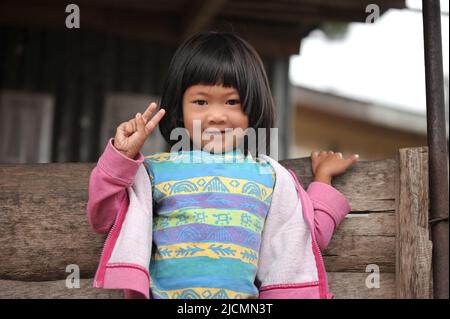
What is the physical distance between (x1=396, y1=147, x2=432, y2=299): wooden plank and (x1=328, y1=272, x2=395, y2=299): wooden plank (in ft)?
0.23

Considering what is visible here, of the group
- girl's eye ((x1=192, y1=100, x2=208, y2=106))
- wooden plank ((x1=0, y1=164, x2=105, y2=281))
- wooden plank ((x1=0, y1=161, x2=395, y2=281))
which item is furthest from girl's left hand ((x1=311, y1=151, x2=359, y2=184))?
wooden plank ((x1=0, y1=164, x2=105, y2=281))

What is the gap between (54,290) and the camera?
234cm

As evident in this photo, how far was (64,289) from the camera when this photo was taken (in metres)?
2.34

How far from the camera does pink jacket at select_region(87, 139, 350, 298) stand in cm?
197

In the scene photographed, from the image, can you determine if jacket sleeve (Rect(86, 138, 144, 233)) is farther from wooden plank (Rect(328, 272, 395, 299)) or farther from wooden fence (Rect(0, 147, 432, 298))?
wooden plank (Rect(328, 272, 395, 299))

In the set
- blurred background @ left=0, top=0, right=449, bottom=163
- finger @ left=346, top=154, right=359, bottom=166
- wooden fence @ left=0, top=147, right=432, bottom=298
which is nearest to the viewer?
wooden fence @ left=0, top=147, right=432, bottom=298

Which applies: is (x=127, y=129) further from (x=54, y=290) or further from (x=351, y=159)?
(x=351, y=159)

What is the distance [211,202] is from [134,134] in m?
0.35

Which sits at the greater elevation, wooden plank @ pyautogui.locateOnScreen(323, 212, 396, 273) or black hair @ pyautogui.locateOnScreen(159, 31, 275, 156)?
black hair @ pyautogui.locateOnScreen(159, 31, 275, 156)

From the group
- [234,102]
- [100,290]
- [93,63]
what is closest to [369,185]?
[234,102]

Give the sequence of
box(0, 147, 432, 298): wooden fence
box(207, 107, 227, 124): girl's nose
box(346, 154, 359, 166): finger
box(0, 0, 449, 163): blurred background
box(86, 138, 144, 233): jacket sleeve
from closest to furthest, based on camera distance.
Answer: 1. box(86, 138, 144, 233): jacket sleeve
2. box(207, 107, 227, 124): girl's nose
3. box(0, 147, 432, 298): wooden fence
4. box(346, 154, 359, 166): finger
5. box(0, 0, 449, 163): blurred background

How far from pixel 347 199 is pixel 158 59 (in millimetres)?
5039

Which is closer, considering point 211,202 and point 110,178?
point 110,178
